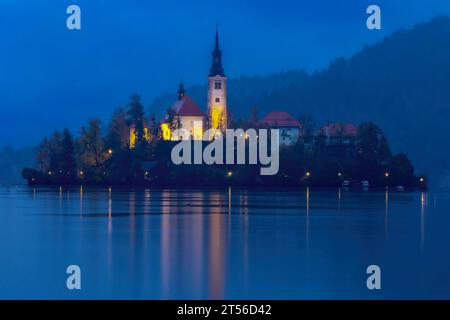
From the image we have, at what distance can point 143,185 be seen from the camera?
143m

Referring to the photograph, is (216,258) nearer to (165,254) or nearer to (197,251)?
(165,254)

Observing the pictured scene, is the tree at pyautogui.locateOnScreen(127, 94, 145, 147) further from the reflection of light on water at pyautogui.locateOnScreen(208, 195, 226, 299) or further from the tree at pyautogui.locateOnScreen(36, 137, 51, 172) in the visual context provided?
the reflection of light on water at pyautogui.locateOnScreen(208, 195, 226, 299)

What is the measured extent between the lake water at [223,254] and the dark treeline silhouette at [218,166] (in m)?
67.4

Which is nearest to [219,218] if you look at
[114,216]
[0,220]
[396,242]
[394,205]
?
[114,216]

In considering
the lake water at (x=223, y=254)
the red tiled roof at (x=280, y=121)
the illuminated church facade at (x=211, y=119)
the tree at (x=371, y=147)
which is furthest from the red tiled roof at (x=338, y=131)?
the lake water at (x=223, y=254)

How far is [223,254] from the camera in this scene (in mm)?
42719

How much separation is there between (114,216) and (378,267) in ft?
108

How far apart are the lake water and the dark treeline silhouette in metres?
67.4

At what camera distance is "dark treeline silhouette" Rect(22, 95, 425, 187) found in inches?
5536

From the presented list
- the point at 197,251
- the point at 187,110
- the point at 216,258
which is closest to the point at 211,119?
the point at 187,110

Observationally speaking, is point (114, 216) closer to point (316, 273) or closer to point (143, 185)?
point (316, 273)

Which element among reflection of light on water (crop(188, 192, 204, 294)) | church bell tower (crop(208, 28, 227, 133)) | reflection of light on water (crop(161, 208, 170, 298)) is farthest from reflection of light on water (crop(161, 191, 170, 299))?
church bell tower (crop(208, 28, 227, 133))

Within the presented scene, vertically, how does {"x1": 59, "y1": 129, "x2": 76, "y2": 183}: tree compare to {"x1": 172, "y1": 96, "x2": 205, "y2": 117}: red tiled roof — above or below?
below

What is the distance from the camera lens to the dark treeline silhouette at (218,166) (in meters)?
141
